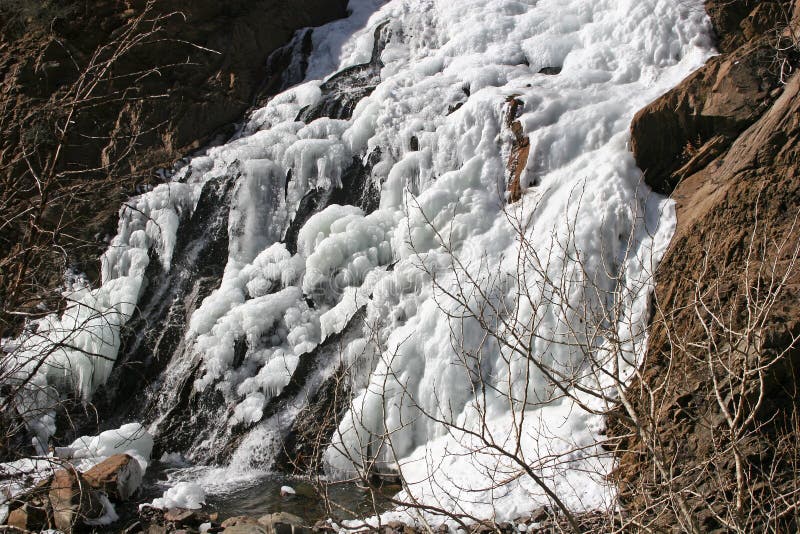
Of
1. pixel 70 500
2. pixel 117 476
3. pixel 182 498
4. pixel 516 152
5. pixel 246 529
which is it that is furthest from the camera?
pixel 516 152

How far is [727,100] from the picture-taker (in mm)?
6906

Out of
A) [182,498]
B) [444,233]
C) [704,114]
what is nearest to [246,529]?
[182,498]

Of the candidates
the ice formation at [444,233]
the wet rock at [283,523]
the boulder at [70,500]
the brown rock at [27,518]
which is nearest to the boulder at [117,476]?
the boulder at [70,500]

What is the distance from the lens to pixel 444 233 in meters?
7.79

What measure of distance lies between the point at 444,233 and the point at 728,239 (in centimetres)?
298

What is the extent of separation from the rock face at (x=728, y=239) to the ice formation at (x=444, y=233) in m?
0.33

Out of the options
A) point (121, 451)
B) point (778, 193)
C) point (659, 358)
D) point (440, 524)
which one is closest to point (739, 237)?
point (778, 193)

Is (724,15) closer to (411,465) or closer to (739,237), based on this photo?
(739,237)

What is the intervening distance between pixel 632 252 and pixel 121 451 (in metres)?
5.61

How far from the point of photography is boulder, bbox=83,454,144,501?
6613 mm

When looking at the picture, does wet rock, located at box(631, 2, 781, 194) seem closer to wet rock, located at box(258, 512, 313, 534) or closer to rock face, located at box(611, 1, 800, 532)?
rock face, located at box(611, 1, 800, 532)

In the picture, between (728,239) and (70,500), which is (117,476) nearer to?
(70,500)

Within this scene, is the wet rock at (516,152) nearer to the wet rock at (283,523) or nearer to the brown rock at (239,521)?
the wet rock at (283,523)

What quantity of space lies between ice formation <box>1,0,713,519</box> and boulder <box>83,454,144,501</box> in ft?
3.28
